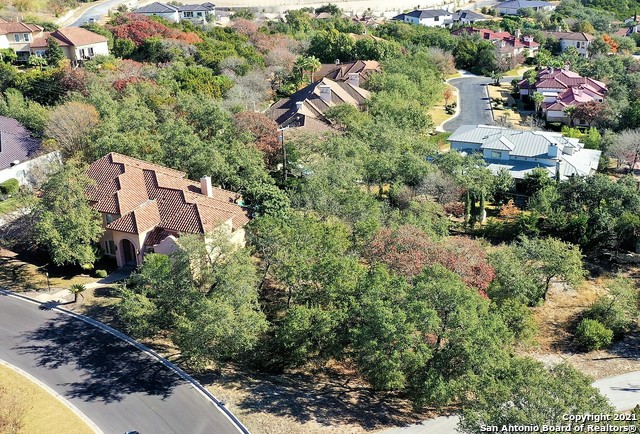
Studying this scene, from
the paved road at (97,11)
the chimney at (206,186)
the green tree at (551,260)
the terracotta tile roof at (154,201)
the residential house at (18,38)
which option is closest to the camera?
the green tree at (551,260)

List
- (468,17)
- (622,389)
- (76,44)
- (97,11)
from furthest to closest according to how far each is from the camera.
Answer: (468,17), (97,11), (76,44), (622,389)

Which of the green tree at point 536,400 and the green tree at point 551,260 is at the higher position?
the green tree at point 536,400

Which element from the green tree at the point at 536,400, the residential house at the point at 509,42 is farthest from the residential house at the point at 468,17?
the green tree at the point at 536,400

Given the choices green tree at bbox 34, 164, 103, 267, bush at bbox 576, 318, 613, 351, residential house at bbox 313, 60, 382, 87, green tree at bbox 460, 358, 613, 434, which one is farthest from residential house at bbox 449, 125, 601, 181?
green tree at bbox 34, 164, 103, 267

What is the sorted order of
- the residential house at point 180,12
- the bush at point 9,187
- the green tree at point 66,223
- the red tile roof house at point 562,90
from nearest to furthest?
the green tree at point 66,223
the bush at point 9,187
the red tile roof house at point 562,90
the residential house at point 180,12

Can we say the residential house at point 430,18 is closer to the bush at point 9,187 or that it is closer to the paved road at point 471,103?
the paved road at point 471,103

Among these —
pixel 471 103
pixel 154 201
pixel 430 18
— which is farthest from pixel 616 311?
pixel 430 18

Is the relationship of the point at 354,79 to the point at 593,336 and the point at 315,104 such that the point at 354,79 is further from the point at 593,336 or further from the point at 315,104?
the point at 593,336

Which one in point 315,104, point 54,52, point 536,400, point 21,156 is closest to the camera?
point 536,400
